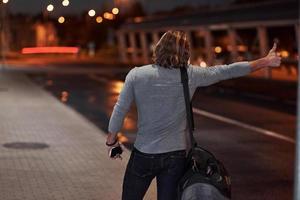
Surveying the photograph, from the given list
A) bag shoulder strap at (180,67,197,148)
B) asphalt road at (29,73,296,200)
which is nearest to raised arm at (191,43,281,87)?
bag shoulder strap at (180,67,197,148)

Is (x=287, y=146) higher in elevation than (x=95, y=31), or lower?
higher

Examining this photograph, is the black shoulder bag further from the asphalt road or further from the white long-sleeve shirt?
the asphalt road

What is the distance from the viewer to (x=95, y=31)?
9288 centimetres

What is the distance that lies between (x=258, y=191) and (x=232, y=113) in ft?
34.9

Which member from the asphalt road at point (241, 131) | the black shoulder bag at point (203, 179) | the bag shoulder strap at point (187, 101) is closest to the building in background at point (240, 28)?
the asphalt road at point (241, 131)

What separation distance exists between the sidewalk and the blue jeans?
113 inches

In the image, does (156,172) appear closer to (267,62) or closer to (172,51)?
(172,51)

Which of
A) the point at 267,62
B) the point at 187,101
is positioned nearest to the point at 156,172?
the point at 187,101

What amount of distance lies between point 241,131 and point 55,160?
5.70 meters

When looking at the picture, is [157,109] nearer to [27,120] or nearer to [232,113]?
[27,120]

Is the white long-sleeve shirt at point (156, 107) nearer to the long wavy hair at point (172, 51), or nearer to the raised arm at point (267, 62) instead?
the long wavy hair at point (172, 51)

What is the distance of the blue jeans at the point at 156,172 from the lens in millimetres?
4988

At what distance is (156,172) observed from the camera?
199 inches

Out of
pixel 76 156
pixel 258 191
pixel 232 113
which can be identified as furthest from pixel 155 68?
pixel 232 113
